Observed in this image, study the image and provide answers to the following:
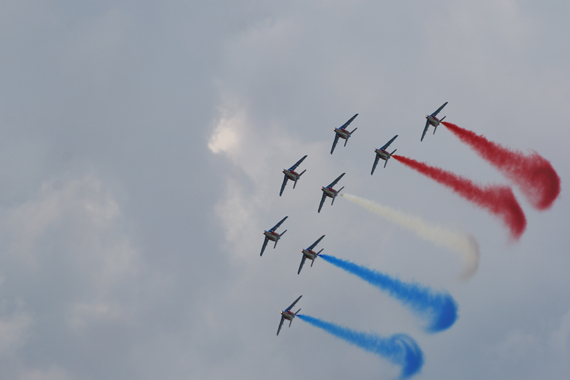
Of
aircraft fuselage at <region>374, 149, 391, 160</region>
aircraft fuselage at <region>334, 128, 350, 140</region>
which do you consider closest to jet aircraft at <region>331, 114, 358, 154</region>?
aircraft fuselage at <region>334, 128, 350, 140</region>

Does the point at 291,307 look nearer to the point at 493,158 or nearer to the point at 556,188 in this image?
the point at 493,158

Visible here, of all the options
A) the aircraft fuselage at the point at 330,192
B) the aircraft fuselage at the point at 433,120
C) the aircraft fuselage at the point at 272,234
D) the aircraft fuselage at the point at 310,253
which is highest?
the aircraft fuselage at the point at 433,120

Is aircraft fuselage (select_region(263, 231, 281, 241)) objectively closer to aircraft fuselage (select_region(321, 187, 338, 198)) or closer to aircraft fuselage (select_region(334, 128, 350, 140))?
aircraft fuselage (select_region(321, 187, 338, 198))

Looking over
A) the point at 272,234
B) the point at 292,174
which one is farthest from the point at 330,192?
the point at 272,234

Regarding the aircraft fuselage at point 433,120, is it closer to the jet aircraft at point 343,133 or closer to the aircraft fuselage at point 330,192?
the jet aircraft at point 343,133

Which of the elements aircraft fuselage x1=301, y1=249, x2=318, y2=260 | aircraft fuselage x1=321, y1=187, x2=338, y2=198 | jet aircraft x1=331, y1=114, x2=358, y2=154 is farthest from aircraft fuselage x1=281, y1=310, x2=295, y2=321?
jet aircraft x1=331, y1=114, x2=358, y2=154

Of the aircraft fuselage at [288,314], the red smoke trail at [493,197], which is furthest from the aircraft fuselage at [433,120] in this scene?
the aircraft fuselage at [288,314]

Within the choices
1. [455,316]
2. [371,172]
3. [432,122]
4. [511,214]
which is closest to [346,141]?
[371,172]

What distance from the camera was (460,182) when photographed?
173ft

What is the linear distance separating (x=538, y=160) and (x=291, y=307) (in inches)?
1638

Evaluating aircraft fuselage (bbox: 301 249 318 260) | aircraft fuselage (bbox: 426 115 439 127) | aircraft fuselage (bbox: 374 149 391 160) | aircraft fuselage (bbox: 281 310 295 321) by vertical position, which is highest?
aircraft fuselage (bbox: 426 115 439 127)

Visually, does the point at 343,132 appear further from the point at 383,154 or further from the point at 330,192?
the point at 330,192

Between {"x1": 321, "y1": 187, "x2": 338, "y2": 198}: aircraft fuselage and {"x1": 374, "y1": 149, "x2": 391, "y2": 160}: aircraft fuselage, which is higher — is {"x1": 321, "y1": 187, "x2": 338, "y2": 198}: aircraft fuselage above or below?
below

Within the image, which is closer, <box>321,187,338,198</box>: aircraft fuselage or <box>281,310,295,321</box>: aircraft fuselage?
<box>321,187,338,198</box>: aircraft fuselage
